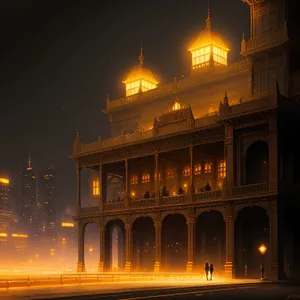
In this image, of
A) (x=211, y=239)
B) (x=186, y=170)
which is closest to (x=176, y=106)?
(x=186, y=170)

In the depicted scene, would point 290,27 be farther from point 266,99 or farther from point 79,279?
point 79,279

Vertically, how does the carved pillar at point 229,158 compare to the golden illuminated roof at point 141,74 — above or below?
below

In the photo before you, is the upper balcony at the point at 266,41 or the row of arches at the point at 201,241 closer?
the row of arches at the point at 201,241

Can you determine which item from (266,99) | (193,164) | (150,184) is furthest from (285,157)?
(150,184)

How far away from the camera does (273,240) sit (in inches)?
1833

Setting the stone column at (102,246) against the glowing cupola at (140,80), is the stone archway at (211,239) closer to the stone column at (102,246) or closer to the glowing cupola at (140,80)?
the stone column at (102,246)

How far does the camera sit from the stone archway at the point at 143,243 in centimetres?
6338

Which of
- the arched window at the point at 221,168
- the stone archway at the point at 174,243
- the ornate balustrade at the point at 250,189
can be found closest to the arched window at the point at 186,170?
the arched window at the point at 221,168

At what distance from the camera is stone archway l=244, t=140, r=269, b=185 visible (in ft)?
166

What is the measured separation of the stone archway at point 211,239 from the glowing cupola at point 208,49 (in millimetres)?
16904

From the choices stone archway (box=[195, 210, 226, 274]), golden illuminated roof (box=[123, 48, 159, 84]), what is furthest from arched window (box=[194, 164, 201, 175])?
golden illuminated roof (box=[123, 48, 159, 84])

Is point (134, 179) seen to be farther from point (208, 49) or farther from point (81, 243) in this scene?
Answer: point (208, 49)

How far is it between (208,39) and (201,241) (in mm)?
21459

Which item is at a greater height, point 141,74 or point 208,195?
point 141,74
